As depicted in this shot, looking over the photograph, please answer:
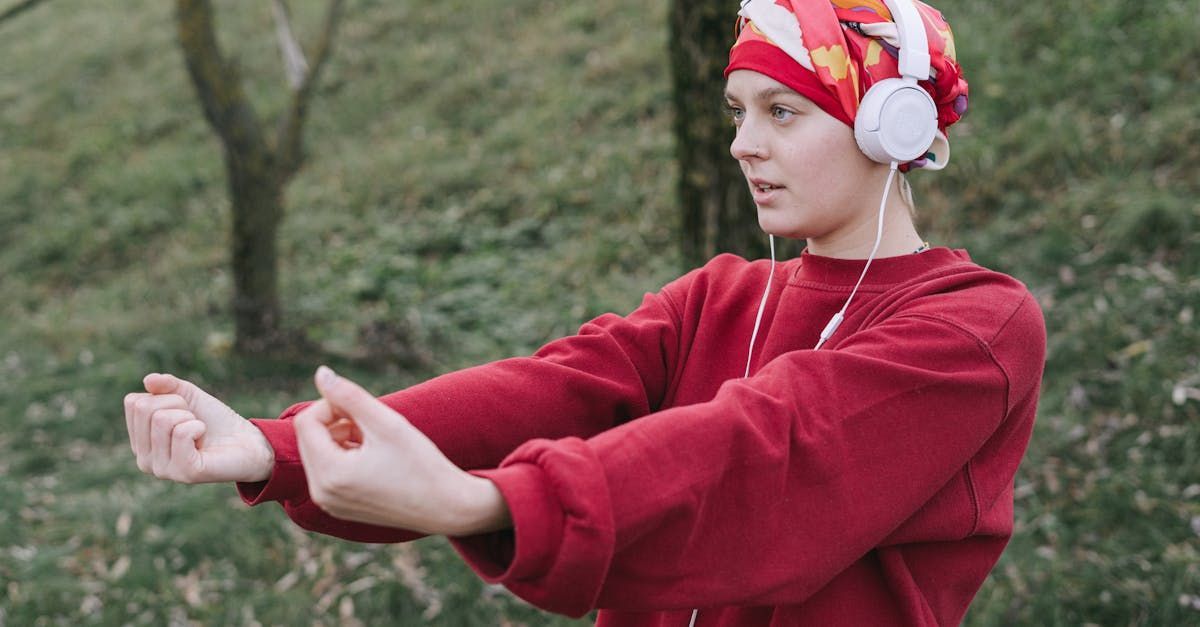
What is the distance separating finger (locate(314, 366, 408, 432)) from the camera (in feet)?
3.77

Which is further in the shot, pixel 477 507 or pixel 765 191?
pixel 765 191

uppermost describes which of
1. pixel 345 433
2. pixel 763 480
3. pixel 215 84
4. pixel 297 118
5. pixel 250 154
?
pixel 345 433

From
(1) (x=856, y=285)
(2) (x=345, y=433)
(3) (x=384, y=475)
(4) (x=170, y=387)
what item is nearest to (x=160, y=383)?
(4) (x=170, y=387)

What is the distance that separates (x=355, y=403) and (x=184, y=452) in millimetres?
422

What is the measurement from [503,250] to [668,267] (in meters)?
1.41

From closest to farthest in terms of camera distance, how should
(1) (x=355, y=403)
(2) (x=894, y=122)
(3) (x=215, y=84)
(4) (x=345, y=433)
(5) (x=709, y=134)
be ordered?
(1) (x=355, y=403) → (4) (x=345, y=433) → (2) (x=894, y=122) → (5) (x=709, y=134) → (3) (x=215, y=84)

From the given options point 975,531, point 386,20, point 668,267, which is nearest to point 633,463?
point 975,531

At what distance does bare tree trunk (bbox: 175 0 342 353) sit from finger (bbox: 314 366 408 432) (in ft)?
18.1

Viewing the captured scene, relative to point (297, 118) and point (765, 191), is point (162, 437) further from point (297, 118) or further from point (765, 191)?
point (297, 118)

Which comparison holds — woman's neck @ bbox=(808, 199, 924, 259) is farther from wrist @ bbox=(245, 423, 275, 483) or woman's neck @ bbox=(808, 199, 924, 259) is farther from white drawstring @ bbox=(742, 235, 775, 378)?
wrist @ bbox=(245, 423, 275, 483)

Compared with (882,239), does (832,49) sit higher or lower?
higher

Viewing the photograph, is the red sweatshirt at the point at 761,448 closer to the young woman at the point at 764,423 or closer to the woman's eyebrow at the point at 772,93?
the young woman at the point at 764,423

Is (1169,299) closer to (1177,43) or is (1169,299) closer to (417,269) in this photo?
(1177,43)

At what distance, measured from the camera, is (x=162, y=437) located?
146 centimetres
